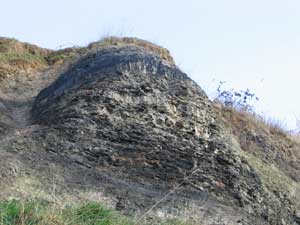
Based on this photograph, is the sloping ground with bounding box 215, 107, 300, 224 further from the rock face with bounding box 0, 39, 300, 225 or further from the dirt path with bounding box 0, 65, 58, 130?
the dirt path with bounding box 0, 65, 58, 130

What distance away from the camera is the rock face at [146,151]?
8.75m

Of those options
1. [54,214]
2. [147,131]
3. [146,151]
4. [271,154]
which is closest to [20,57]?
[271,154]

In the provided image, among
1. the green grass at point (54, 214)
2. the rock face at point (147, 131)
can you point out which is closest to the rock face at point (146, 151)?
the rock face at point (147, 131)

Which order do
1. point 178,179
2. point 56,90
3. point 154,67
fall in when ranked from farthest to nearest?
point 56,90 → point 154,67 → point 178,179

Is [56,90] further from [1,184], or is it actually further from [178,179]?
[1,184]

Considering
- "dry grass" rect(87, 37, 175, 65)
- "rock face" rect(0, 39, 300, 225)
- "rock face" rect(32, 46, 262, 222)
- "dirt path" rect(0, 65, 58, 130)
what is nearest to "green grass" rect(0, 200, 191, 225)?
"rock face" rect(0, 39, 300, 225)

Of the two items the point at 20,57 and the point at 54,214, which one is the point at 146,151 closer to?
the point at 54,214

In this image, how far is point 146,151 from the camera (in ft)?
32.2

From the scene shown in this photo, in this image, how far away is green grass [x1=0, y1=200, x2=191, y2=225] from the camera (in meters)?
A: 6.35

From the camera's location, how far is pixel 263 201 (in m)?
9.95

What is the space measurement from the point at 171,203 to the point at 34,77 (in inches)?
335

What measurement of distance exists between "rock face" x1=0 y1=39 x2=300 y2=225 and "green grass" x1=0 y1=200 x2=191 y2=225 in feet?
2.84

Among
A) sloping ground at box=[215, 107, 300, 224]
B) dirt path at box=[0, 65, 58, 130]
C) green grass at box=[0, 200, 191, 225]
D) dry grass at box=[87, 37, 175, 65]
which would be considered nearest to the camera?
green grass at box=[0, 200, 191, 225]

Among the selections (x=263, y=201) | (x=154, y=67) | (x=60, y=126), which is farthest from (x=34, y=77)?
(x=263, y=201)
